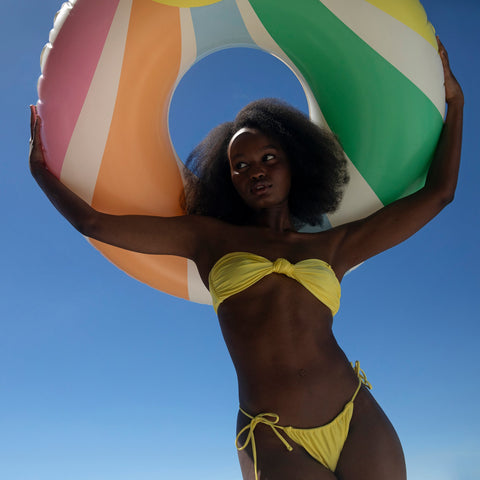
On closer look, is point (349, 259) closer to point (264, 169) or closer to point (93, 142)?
point (264, 169)

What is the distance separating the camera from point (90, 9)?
5.91 ft

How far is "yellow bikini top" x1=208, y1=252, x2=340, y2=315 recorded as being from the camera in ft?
5.15

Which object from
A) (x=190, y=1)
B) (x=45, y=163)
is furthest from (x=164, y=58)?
(x=45, y=163)

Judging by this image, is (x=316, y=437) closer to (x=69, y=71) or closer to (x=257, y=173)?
(x=257, y=173)

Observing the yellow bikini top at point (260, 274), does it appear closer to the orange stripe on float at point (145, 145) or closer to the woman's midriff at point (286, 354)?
the woman's midriff at point (286, 354)

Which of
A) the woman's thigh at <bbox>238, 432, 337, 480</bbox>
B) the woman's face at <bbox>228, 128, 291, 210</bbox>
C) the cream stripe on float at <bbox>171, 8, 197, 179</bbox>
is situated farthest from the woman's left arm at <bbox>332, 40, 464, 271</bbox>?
the cream stripe on float at <bbox>171, 8, 197, 179</bbox>

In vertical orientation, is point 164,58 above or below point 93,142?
above

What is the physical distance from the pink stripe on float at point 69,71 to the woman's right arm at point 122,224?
2.0 inches

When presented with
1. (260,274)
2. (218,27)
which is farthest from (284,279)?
(218,27)

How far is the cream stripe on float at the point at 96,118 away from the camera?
71.6 inches

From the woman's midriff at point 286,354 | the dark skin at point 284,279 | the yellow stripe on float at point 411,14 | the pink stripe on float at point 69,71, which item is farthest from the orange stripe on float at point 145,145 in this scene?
the yellow stripe on float at point 411,14

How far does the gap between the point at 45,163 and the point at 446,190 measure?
1.35m

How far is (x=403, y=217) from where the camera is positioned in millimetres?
1802

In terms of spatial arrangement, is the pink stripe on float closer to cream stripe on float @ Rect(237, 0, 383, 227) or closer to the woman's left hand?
cream stripe on float @ Rect(237, 0, 383, 227)
